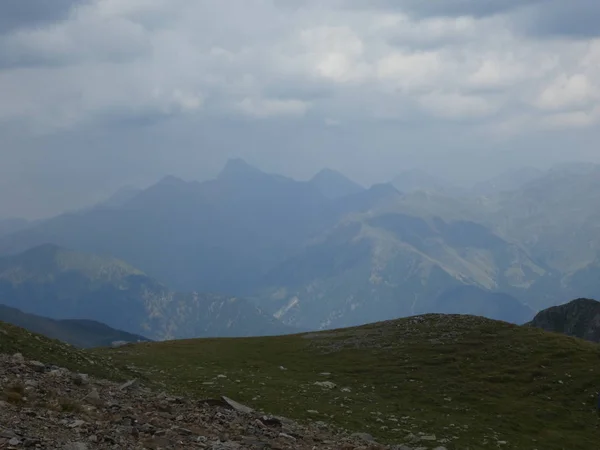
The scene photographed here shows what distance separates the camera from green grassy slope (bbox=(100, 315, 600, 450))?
40.3m

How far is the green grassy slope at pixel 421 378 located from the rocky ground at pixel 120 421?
794 cm

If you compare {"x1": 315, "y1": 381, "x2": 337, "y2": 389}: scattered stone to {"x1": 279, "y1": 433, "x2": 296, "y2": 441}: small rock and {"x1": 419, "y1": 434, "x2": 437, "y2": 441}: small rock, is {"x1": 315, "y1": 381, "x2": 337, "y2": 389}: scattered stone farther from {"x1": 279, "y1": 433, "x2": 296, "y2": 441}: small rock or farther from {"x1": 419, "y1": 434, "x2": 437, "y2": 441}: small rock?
{"x1": 279, "y1": 433, "x2": 296, "y2": 441}: small rock

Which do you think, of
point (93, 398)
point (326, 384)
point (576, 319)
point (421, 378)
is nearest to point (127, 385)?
point (93, 398)

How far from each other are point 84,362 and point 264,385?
1462 cm

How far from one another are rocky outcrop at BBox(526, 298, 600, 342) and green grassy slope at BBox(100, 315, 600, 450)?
58962 millimetres

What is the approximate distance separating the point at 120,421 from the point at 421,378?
1413 inches

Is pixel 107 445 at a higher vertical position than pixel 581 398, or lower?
lower

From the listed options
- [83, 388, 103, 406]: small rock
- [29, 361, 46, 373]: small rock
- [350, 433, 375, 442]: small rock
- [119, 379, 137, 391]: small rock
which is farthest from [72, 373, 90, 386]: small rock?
[350, 433, 375, 442]: small rock

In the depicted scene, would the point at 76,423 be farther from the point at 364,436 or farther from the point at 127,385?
the point at 364,436

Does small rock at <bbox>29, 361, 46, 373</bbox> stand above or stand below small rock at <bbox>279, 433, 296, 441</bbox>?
above

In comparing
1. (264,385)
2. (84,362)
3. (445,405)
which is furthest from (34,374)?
(445,405)

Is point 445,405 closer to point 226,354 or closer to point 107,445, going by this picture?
point 226,354

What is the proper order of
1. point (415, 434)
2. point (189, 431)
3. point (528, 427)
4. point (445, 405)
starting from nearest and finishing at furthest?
point (189, 431)
point (415, 434)
point (528, 427)
point (445, 405)

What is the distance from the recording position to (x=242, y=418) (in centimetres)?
2878
